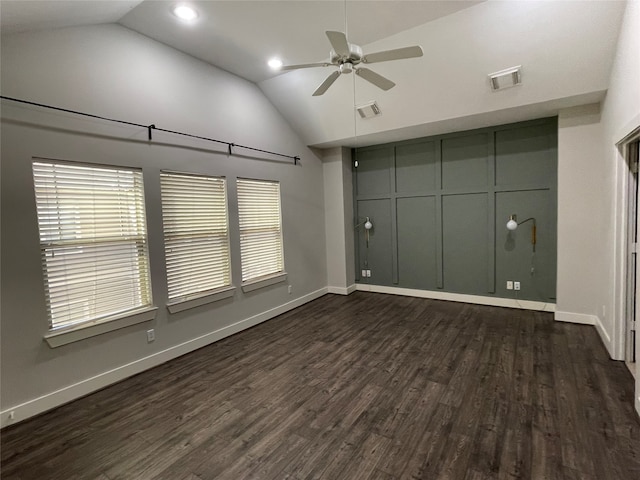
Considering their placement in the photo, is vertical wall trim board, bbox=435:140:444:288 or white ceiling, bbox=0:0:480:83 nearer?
white ceiling, bbox=0:0:480:83

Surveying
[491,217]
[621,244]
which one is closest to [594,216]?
[621,244]

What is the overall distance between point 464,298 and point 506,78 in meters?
3.21

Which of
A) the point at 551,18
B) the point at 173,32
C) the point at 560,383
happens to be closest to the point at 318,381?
the point at 560,383

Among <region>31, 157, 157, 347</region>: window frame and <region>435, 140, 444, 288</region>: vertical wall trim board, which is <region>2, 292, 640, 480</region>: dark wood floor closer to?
<region>31, 157, 157, 347</region>: window frame

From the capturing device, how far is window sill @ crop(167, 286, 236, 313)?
11.4 ft

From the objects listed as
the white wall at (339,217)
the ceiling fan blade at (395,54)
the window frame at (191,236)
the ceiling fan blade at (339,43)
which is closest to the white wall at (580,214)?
the ceiling fan blade at (395,54)

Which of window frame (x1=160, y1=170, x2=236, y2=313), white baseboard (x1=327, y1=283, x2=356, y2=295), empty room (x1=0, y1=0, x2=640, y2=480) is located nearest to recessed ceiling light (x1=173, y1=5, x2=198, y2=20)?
empty room (x1=0, y1=0, x2=640, y2=480)

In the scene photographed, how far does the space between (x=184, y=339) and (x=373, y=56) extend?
3.38 metres

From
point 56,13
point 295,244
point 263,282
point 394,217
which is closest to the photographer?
point 56,13

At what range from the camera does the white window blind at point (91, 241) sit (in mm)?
2605

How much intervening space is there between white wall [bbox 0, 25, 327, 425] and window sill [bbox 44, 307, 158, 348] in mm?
59

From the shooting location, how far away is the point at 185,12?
284cm

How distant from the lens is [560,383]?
A: 271 centimetres

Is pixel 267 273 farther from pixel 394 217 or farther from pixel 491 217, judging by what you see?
pixel 491 217
